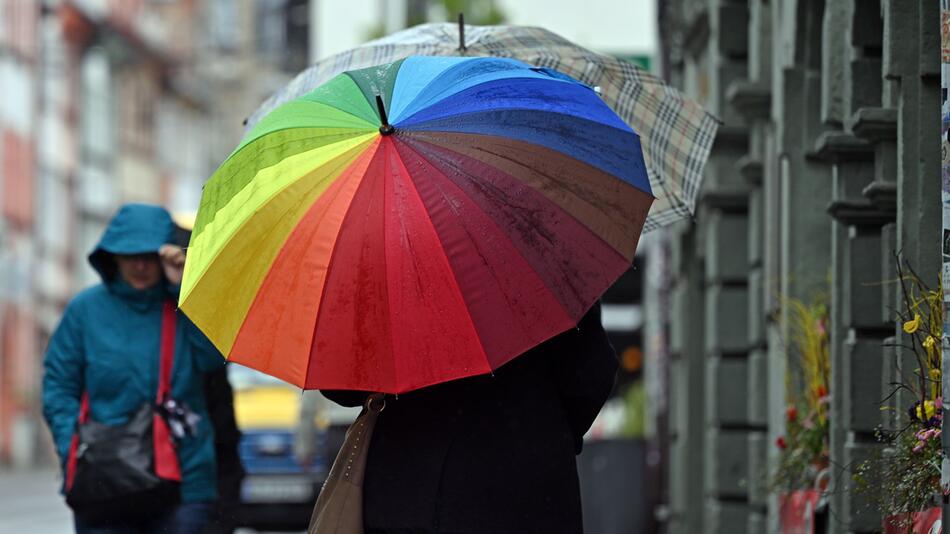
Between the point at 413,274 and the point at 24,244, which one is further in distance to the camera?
the point at 24,244

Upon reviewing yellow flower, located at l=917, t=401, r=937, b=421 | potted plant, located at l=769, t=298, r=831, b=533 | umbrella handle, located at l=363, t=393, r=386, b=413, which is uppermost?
umbrella handle, located at l=363, t=393, r=386, b=413

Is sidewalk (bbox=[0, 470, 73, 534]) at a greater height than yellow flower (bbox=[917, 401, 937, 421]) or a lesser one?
lesser

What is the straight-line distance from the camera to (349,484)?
6.01 metres

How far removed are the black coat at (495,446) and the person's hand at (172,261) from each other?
255 cm

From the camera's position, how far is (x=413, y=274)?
5762 mm

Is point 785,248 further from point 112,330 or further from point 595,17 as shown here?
point 595,17

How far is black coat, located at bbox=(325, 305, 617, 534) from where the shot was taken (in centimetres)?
589

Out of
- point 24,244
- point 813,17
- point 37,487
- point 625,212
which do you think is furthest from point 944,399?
point 24,244

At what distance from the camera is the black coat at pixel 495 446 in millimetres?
5895

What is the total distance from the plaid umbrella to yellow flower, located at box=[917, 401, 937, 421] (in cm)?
132

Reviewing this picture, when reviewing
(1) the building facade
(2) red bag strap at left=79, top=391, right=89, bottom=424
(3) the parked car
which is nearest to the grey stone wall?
(2) red bag strap at left=79, top=391, right=89, bottom=424

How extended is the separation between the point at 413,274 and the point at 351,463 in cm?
62

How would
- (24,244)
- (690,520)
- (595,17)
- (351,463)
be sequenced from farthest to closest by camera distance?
(24,244) → (595,17) → (690,520) → (351,463)

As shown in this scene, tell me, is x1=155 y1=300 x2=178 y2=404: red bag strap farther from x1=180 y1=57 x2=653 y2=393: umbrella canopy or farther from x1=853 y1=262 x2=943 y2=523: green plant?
x1=853 y1=262 x2=943 y2=523: green plant
